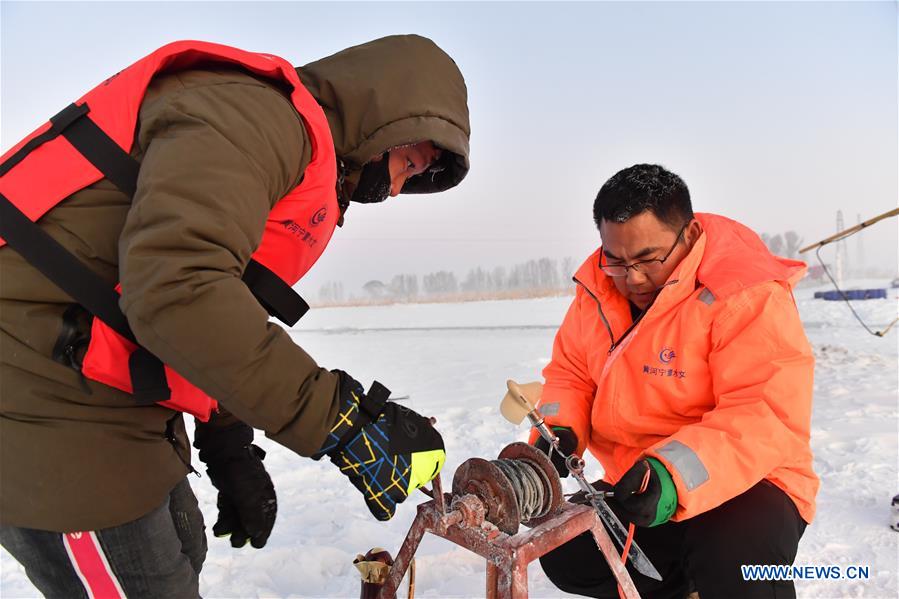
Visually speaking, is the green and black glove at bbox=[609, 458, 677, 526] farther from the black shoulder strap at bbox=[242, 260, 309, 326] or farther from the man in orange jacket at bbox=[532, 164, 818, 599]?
the black shoulder strap at bbox=[242, 260, 309, 326]

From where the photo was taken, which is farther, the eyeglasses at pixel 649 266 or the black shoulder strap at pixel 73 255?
the eyeglasses at pixel 649 266

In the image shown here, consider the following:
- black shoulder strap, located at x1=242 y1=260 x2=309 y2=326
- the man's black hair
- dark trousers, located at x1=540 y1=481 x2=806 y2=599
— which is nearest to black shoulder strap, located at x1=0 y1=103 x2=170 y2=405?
black shoulder strap, located at x1=242 y1=260 x2=309 y2=326

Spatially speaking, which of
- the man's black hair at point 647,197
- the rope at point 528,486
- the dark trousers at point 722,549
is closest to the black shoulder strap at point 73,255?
the rope at point 528,486

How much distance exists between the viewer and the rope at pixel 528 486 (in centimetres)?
199

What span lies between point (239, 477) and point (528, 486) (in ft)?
3.65

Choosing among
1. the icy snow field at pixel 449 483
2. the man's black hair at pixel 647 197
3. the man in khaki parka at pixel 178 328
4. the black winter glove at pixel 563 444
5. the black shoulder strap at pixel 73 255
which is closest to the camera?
the man in khaki parka at pixel 178 328

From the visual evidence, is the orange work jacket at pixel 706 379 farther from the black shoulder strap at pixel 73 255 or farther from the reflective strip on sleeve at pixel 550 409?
the black shoulder strap at pixel 73 255

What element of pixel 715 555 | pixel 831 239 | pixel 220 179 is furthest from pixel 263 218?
pixel 831 239

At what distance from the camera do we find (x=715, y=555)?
2.23 meters

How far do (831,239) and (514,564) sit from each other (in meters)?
6.01

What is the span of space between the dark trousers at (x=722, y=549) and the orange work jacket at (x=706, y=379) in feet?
0.41

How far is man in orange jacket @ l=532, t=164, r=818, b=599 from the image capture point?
2160 millimetres

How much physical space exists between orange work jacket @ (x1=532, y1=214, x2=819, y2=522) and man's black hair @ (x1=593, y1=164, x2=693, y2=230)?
140mm

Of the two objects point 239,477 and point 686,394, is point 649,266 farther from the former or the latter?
point 239,477
